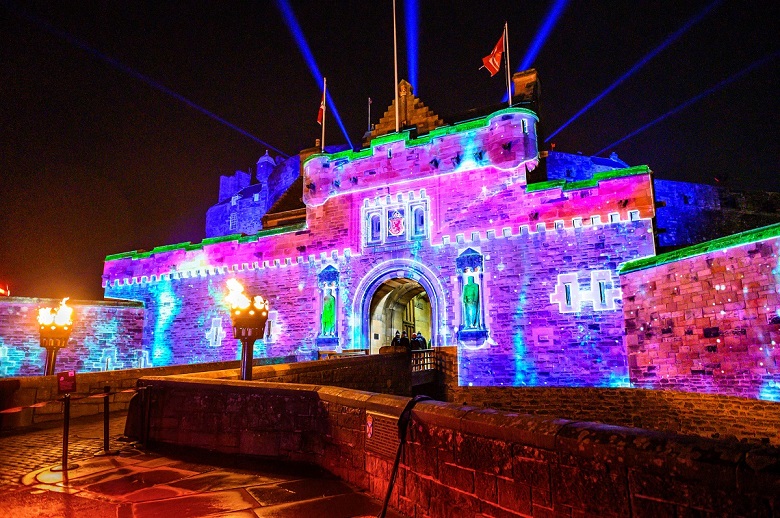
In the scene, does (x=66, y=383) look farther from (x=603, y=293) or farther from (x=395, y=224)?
(x=603, y=293)

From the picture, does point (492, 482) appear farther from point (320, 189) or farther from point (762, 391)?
point (320, 189)

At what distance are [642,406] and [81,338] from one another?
71.7 feet

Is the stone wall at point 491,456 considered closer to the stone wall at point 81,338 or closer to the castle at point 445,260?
the castle at point 445,260

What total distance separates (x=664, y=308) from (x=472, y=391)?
6636 millimetres

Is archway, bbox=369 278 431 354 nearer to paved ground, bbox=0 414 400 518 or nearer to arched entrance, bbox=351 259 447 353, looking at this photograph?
arched entrance, bbox=351 259 447 353

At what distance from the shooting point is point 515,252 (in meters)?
17.0

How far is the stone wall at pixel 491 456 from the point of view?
238 cm

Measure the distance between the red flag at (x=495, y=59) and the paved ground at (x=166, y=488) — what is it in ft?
54.0

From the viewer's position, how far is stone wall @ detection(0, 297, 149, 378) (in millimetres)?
19656

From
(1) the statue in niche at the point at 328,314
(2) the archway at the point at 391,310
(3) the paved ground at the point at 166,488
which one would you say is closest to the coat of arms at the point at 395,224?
(2) the archway at the point at 391,310

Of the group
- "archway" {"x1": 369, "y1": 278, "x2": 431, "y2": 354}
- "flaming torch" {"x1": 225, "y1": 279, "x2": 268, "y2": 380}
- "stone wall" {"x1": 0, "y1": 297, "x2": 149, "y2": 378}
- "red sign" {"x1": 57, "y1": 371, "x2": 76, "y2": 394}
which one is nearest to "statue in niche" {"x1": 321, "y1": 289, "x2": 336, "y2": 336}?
"archway" {"x1": 369, "y1": 278, "x2": 431, "y2": 354}

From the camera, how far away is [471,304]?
17062 mm

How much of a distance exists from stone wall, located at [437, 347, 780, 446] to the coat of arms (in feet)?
16.0

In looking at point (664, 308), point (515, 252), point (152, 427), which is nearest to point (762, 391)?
point (664, 308)
